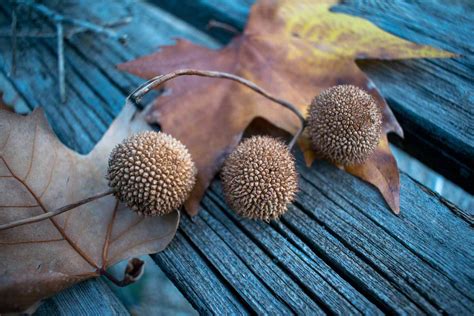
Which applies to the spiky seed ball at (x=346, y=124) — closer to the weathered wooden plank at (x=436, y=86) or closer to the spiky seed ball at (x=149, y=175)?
the weathered wooden plank at (x=436, y=86)

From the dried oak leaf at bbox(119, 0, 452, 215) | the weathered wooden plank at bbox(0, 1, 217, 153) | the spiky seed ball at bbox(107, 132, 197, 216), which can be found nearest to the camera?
the spiky seed ball at bbox(107, 132, 197, 216)

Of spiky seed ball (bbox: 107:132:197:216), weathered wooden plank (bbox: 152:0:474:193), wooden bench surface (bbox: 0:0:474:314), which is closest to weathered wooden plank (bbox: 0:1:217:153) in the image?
wooden bench surface (bbox: 0:0:474:314)

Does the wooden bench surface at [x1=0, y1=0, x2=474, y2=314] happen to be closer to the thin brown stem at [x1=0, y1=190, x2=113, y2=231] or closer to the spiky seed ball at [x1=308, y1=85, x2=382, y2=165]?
the spiky seed ball at [x1=308, y1=85, x2=382, y2=165]

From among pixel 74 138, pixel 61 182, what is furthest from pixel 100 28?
pixel 61 182

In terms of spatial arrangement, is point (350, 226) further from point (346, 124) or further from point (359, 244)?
point (346, 124)

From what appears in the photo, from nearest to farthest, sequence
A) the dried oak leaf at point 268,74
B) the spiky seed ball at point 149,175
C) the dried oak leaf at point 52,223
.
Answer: the dried oak leaf at point 52,223 < the spiky seed ball at point 149,175 < the dried oak leaf at point 268,74

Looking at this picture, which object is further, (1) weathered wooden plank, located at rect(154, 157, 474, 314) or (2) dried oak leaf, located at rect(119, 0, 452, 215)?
(2) dried oak leaf, located at rect(119, 0, 452, 215)

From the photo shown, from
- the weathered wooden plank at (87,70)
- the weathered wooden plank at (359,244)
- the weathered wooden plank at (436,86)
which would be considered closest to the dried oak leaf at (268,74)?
the weathered wooden plank at (359,244)
